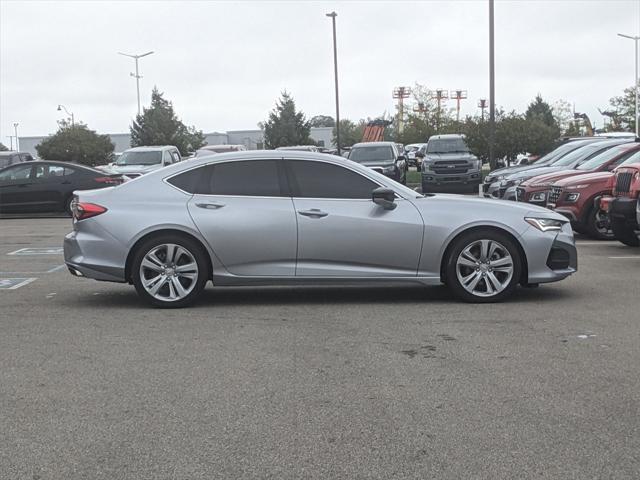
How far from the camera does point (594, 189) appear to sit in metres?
14.8

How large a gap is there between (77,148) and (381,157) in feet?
108

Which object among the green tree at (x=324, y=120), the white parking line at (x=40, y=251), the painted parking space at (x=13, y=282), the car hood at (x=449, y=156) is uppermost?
the green tree at (x=324, y=120)

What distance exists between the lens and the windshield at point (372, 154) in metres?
29.3

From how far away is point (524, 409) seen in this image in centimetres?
528

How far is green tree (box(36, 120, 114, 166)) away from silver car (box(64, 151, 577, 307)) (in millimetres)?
49748

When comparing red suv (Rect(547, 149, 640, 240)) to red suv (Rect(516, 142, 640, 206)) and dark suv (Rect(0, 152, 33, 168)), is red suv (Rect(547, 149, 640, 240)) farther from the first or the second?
dark suv (Rect(0, 152, 33, 168))

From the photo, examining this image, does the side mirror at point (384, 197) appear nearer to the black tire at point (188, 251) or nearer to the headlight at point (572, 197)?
the black tire at point (188, 251)

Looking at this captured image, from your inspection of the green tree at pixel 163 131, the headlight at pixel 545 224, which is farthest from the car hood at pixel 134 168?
the green tree at pixel 163 131

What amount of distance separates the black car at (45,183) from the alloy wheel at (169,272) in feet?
44.9

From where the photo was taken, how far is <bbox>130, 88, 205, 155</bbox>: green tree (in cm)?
6400

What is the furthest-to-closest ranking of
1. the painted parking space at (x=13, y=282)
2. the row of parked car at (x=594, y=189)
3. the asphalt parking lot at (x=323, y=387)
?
the row of parked car at (x=594, y=189) < the painted parking space at (x=13, y=282) < the asphalt parking lot at (x=323, y=387)

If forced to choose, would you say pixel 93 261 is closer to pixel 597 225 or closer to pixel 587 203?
pixel 587 203

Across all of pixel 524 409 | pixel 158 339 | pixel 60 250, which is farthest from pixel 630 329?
pixel 60 250

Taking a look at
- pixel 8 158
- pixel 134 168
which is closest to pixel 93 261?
pixel 134 168
